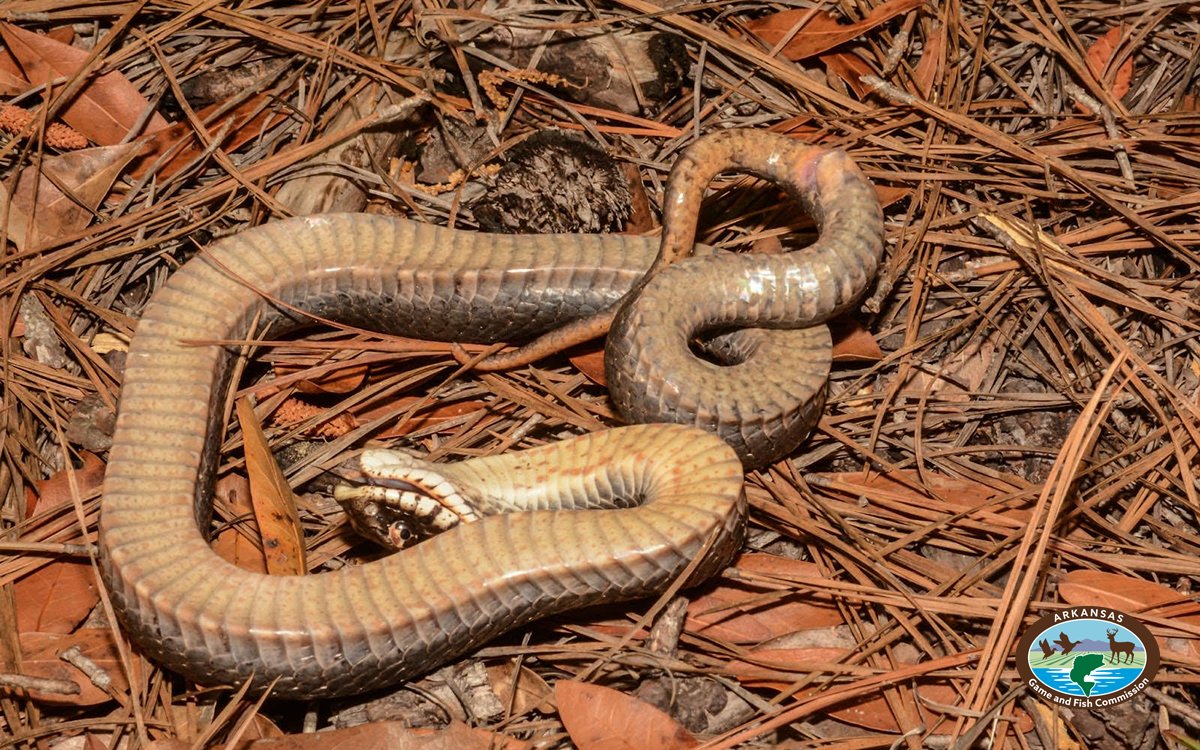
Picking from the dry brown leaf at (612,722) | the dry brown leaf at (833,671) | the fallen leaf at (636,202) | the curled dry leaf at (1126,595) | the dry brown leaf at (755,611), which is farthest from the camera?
the fallen leaf at (636,202)

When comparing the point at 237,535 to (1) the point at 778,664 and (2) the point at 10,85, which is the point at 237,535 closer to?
(1) the point at 778,664

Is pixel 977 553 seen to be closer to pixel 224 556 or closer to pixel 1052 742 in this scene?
pixel 1052 742

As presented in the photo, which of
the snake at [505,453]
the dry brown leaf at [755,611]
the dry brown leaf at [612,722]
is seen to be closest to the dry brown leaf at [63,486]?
the snake at [505,453]

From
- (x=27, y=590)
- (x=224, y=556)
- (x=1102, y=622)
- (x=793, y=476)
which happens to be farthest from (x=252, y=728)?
(x=1102, y=622)

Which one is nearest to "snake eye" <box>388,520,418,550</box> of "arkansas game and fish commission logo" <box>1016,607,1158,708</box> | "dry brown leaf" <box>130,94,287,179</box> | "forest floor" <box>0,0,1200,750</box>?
"forest floor" <box>0,0,1200,750</box>

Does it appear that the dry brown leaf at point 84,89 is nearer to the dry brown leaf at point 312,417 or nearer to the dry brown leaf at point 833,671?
A: the dry brown leaf at point 312,417

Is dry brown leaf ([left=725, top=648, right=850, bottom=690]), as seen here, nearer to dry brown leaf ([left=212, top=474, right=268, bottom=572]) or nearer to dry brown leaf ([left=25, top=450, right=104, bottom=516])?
dry brown leaf ([left=212, top=474, right=268, bottom=572])
